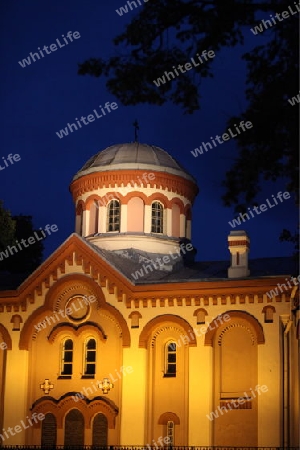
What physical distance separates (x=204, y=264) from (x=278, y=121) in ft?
53.4

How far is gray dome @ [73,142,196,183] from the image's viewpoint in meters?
34.6

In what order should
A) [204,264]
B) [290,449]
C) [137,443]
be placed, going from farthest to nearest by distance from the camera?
[204,264]
[137,443]
[290,449]

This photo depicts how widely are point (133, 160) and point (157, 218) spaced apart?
2.91m

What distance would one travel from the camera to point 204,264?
33.4 metres

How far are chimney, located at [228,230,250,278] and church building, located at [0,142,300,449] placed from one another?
0.13 ft

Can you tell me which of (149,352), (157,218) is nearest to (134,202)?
(157,218)

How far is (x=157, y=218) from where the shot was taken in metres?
34.3

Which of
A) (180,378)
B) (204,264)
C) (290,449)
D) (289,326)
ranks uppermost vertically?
(204,264)

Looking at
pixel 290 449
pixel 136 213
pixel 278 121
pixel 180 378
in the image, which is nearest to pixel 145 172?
pixel 136 213

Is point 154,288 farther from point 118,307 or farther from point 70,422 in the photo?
point 70,422

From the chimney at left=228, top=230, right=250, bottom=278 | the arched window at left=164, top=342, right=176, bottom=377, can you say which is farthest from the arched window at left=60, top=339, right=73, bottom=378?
the chimney at left=228, top=230, right=250, bottom=278

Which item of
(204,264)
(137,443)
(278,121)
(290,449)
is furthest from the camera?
(204,264)

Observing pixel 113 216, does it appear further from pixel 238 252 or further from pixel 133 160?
pixel 238 252

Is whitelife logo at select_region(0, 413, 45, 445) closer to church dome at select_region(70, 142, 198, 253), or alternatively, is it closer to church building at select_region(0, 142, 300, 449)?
church building at select_region(0, 142, 300, 449)
